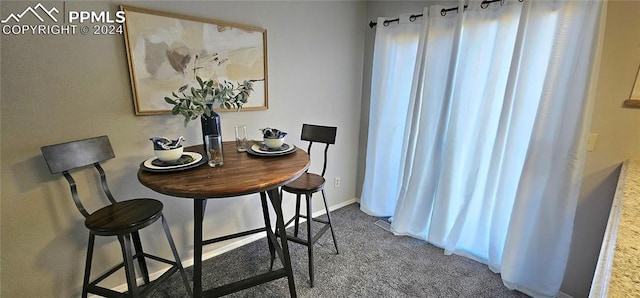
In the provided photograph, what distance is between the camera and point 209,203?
2150 mm

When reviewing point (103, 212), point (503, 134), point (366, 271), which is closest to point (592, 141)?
point (503, 134)

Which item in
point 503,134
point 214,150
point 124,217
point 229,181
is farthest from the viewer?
point 503,134

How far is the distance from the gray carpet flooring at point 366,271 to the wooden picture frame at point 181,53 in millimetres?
1257

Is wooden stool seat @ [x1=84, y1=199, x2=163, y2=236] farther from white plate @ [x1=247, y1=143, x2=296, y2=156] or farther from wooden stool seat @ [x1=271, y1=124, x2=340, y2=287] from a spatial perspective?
wooden stool seat @ [x1=271, y1=124, x2=340, y2=287]

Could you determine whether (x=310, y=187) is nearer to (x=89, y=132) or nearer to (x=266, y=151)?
(x=266, y=151)

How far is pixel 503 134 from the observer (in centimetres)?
186

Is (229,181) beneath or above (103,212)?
above

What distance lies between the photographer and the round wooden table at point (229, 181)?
47.4 inches

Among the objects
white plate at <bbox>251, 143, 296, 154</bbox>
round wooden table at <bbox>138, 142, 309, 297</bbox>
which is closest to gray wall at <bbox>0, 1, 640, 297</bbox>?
white plate at <bbox>251, 143, 296, 154</bbox>

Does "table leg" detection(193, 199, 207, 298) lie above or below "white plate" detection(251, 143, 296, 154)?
below

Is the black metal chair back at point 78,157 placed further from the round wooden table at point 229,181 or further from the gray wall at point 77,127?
the round wooden table at point 229,181

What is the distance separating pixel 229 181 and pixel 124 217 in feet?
2.11

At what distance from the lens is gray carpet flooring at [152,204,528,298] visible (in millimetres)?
1876

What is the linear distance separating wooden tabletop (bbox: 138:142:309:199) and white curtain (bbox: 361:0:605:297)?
4.18ft
